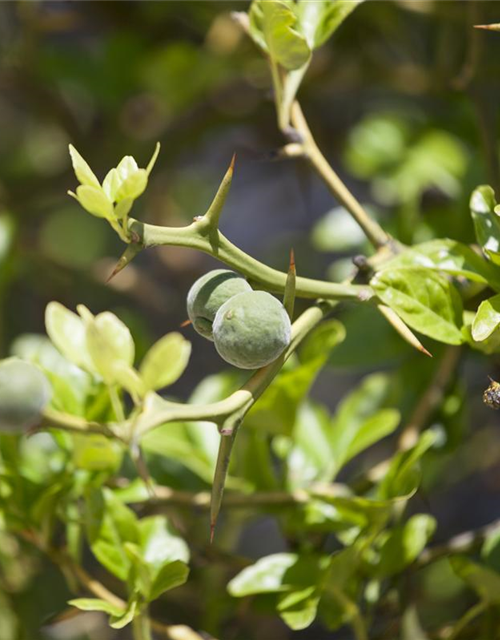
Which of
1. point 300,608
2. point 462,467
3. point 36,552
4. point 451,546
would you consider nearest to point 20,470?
point 36,552

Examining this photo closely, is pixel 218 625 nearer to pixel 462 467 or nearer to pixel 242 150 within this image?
pixel 462 467

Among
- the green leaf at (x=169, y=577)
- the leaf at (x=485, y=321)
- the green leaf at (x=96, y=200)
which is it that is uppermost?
the green leaf at (x=96, y=200)

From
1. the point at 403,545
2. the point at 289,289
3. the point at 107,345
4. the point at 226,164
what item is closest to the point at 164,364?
the point at 107,345

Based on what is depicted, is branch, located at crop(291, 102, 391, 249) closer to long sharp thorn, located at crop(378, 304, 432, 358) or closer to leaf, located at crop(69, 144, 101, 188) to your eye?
long sharp thorn, located at crop(378, 304, 432, 358)

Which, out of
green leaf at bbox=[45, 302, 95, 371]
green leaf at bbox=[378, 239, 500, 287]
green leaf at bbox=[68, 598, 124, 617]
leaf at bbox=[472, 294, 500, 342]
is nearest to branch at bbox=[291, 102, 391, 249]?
green leaf at bbox=[378, 239, 500, 287]

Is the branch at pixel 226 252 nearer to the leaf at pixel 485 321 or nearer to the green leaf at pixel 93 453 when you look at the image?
the leaf at pixel 485 321

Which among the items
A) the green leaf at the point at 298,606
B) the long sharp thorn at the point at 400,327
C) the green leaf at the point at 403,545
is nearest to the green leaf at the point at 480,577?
the green leaf at the point at 403,545
